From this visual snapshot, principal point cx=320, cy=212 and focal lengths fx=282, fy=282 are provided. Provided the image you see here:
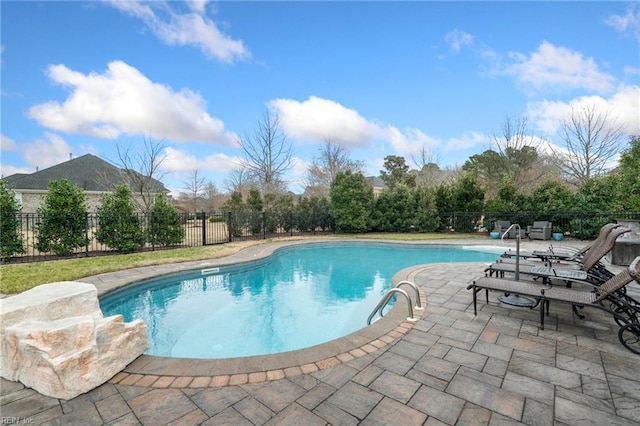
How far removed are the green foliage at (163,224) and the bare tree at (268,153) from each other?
34.2 ft

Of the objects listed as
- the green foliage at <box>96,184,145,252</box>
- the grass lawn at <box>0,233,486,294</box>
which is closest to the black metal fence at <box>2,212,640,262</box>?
the green foliage at <box>96,184,145,252</box>

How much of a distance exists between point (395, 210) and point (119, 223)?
13025 mm

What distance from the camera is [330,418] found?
1.88 meters

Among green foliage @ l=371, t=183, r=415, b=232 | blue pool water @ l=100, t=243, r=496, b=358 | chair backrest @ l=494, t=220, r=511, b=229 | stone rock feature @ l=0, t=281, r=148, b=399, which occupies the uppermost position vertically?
green foliage @ l=371, t=183, r=415, b=232

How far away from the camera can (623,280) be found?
2826 millimetres

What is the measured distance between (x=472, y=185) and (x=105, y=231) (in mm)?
16698

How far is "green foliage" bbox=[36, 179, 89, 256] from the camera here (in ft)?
27.6

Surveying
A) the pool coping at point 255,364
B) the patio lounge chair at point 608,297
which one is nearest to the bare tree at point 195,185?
the pool coping at point 255,364


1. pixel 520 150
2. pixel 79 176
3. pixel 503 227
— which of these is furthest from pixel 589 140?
pixel 79 176

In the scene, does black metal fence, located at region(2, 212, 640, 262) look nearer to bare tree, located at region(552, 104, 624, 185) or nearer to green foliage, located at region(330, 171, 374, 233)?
green foliage, located at region(330, 171, 374, 233)

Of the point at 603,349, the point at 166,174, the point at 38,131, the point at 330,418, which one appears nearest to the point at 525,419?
the point at 330,418

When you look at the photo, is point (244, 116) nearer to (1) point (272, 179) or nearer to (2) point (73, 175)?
(1) point (272, 179)

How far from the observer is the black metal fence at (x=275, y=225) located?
9328mm

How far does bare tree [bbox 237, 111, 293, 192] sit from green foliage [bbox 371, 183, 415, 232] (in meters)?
8.33
